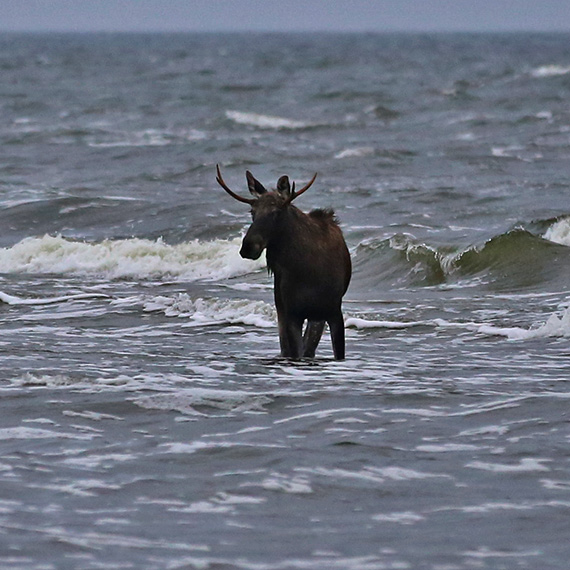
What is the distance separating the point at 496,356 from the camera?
460 inches

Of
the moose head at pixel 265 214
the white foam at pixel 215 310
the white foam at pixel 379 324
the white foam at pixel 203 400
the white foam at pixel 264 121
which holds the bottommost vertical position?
the white foam at pixel 215 310

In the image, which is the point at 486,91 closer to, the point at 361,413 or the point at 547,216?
the point at 547,216

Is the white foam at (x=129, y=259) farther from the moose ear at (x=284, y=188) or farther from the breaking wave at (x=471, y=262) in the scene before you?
the moose ear at (x=284, y=188)

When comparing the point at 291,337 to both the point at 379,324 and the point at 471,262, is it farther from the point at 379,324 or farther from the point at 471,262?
the point at 471,262

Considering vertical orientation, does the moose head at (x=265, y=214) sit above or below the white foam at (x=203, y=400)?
above

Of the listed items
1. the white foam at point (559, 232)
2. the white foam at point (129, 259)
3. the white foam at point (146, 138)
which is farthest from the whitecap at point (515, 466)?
the white foam at point (146, 138)

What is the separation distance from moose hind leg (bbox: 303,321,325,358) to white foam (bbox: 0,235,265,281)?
20.8 feet

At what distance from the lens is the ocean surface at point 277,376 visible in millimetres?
7070

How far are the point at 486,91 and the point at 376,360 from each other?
144ft

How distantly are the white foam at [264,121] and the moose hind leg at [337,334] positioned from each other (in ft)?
93.1

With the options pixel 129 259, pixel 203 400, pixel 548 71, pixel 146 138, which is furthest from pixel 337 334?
pixel 548 71

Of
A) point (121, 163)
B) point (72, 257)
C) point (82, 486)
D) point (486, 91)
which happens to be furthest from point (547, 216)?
point (486, 91)

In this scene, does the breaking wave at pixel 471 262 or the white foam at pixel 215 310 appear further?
the breaking wave at pixel 471 262

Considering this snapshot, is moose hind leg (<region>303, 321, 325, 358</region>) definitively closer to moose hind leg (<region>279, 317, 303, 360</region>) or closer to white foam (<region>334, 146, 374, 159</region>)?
moose hind leg (<region>279, 317, 303, 360</region>)
